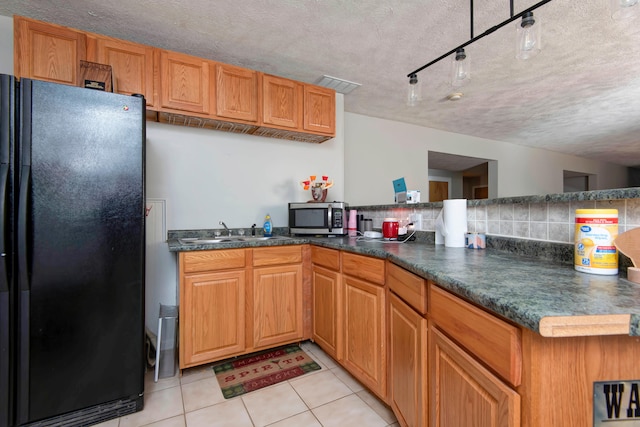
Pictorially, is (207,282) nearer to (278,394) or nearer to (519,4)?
(278,394)

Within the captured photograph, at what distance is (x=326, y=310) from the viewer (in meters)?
2.00

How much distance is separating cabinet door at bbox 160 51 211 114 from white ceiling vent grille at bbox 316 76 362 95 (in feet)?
3.48

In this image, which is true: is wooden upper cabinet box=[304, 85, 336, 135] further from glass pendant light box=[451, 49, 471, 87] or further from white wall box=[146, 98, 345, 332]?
glass pendant light box=[451, 49, 471, 87]

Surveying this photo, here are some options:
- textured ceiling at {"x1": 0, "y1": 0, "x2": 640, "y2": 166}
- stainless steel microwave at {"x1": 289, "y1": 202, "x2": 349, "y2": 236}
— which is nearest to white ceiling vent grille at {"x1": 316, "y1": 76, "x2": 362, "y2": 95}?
textured ceiling at {"x1": 0, "y1": 0, "x2": 640, "y2": 166}

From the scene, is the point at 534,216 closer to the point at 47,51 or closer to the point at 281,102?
the point at 281,102

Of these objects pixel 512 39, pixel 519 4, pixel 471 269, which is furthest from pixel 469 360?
pixel 512 39

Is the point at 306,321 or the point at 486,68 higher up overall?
the point at 486,68

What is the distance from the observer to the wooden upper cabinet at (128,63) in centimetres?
187

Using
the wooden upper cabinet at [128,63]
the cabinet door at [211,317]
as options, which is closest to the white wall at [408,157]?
the cabinet door at [211,317]

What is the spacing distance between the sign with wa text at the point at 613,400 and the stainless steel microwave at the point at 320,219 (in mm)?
1826

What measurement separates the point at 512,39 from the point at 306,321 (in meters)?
2.71

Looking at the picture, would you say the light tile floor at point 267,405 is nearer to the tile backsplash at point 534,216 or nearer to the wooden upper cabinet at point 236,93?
the tile backsplash at point 534,216

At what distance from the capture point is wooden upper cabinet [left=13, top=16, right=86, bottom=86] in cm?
168

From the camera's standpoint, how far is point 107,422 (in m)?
1.47
